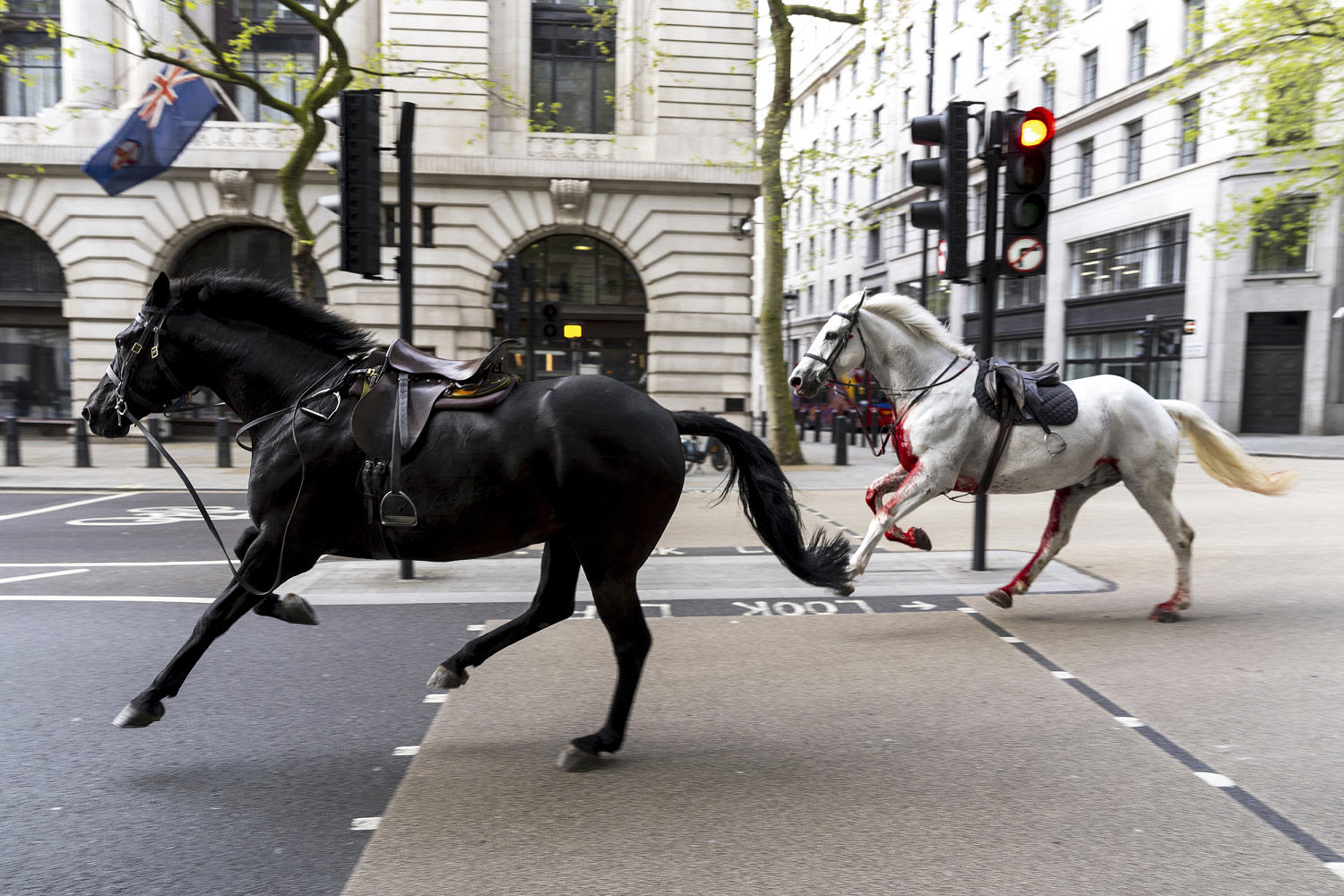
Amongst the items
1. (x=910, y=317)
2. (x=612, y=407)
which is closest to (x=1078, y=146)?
(x=910, y=317)

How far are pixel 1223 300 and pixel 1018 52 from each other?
41.1 feet

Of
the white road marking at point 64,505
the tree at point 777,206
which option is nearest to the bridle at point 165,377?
the white road marking at point 64,505

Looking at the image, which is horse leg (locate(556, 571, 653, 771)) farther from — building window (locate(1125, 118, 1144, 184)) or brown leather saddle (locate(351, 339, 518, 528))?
building window (locate(1125, 118, 1144, 184))

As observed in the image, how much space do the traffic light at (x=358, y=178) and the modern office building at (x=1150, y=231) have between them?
1267 centimetres

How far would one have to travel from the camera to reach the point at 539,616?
13.5 ft

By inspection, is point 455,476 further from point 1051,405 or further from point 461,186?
point 461,186

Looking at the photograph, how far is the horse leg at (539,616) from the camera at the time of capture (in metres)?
4.03

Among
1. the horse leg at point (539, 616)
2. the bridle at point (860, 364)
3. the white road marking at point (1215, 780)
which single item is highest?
the bridle at point (860, 364)

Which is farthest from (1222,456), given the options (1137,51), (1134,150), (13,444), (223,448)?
(1137,51)

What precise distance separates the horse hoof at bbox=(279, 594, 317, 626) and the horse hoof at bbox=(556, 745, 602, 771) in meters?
1.42

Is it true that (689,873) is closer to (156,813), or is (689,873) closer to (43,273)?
(156,813)

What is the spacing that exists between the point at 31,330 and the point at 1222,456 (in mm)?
26255

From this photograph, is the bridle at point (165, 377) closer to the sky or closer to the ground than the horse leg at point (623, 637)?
closer to the sky

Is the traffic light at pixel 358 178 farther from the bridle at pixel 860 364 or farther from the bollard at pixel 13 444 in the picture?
the bollard at pixel 13 444
